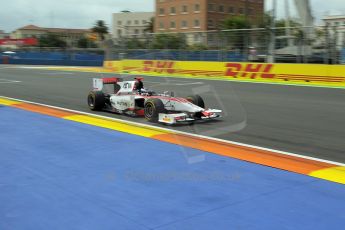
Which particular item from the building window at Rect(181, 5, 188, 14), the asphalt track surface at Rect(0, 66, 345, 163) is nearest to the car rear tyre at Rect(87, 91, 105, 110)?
the asphalt track surface at Rect(0, 66, 345, 163)

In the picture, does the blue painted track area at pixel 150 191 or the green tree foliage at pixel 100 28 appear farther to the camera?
the green tree foliage at pixel 100 28

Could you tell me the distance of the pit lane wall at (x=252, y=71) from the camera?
18.4m

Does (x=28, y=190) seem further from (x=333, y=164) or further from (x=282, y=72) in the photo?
(x=282, y=72)

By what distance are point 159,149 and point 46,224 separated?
305 cm

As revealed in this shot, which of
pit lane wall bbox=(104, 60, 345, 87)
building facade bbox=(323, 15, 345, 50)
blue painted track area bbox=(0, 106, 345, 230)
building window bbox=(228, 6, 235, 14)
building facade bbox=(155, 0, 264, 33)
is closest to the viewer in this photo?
blue painted track area bbox=(0, 106, 345, 230)

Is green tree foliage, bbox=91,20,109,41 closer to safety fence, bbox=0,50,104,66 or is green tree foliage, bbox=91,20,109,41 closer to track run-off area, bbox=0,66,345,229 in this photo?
safety fence, bbox=0,50,104,66

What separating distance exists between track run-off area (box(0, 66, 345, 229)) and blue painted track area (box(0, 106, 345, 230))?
1cm

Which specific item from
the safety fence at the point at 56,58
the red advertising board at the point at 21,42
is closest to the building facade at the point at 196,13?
the red advertising board at the point at 21,42

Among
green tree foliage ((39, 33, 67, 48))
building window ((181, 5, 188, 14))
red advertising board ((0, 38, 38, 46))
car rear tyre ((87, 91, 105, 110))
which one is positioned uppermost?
building window ((181, 5, 188, 14))

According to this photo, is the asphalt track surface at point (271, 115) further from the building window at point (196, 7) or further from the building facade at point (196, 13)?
the building window at point (196, 7)

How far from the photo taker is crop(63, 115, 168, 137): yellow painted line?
8266 millimetres

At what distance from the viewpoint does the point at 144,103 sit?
9680 millimetres

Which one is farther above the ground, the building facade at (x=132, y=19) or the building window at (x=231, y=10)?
the building facade at (x=132, y=19)

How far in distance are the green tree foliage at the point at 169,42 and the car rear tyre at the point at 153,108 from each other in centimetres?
1829
